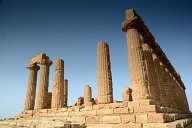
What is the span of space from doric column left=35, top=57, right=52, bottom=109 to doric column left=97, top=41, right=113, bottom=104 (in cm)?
813

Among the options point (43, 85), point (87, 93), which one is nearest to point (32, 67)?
point (43, 85)

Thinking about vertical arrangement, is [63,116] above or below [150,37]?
below

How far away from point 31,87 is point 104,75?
11652 mm

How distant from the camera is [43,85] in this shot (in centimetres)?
1959

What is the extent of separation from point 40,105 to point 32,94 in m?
3.17

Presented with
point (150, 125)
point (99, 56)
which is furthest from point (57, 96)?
point (150, 125)

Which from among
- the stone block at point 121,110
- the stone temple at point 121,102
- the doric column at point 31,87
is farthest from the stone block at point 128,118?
the doric column at point 31,87

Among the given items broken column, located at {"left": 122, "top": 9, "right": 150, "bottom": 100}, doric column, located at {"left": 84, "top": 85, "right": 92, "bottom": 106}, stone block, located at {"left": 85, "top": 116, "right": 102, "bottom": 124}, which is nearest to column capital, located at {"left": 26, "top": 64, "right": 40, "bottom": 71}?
doric column, located at {"left": 84, "top": 85, "right": 92, "bottom": 106}

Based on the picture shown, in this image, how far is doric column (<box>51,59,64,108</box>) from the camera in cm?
1716

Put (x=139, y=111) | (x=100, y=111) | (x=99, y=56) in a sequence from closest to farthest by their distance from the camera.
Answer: (x=139, y=111) < (x=100, y=111) < (x=99, y=56)

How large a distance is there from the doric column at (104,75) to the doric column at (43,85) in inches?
320

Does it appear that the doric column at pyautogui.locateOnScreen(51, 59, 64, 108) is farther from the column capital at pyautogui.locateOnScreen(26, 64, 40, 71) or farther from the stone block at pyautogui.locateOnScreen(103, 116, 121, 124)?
the stone block at pyautogui.locateOnScreen(103, 116, 121, 124)

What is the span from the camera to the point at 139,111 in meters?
10.1

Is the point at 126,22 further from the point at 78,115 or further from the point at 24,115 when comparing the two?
the point at 24,115
